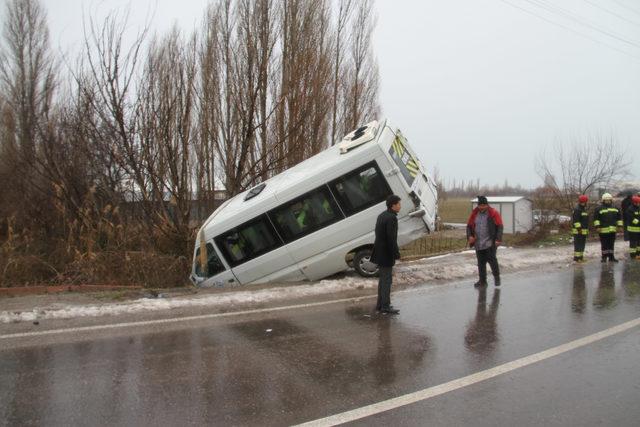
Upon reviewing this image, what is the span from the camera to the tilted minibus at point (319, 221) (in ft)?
33.3

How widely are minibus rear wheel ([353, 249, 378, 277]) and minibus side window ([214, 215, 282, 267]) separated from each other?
159 centimetres

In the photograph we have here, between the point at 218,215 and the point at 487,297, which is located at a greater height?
the point at 218,215

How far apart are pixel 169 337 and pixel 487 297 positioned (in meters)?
5.19

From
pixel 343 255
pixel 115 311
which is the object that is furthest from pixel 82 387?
pixel 343 255

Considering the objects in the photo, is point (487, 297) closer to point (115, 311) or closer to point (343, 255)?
point (343, 255)

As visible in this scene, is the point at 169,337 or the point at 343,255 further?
the point at 343,255

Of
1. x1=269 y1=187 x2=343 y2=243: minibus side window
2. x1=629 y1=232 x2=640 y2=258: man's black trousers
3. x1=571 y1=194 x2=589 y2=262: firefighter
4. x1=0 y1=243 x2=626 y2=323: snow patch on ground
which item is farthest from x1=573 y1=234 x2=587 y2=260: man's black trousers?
x1=269 y1=187 x2=343 y2=243: minibus side window

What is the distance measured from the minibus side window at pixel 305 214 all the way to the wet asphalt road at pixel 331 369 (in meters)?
2.72

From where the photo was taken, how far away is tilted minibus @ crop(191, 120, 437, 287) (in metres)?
10.2

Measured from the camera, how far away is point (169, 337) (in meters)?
6.38

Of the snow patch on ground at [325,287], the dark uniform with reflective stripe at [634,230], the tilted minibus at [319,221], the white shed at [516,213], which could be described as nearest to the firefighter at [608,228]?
Result: the dark uniform with reflective stripe at [634,230]

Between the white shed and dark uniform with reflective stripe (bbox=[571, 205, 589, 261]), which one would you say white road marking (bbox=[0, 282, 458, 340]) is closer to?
dark uniform with reflective stripe (bbox=[571, 205, 589, 261])

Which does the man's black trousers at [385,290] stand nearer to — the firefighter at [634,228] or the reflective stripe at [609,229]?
the reflective stripe at [609,229]

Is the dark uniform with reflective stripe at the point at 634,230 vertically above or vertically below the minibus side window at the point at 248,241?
below
